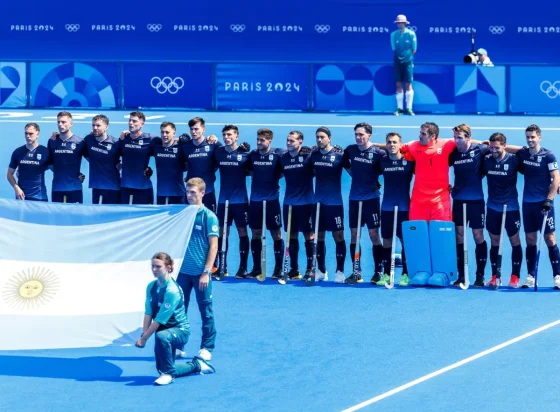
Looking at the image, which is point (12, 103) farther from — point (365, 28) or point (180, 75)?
point (365, 28)

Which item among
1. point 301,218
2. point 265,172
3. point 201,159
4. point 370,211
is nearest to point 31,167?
point 201,159

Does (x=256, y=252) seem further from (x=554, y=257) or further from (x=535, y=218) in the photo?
(x=554, y=257)

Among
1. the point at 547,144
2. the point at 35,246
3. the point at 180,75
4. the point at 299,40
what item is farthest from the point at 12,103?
the point at 35,246

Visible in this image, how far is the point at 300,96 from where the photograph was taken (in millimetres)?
33219

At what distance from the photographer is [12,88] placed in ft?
112

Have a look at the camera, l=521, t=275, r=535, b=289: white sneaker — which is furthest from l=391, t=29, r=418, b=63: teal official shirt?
l=521, t=275, r=535, b=289: white sneaker

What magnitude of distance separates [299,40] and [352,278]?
2437 centimetres

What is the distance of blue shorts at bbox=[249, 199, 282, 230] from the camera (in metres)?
17.6

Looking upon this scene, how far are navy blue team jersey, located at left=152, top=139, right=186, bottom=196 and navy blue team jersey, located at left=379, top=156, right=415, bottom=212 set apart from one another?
10.0 ft

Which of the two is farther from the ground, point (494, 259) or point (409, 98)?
point (409, 98)

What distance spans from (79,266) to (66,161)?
4.32m

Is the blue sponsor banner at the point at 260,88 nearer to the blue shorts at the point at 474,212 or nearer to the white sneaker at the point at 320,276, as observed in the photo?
the white sneaker at the point at 320,276

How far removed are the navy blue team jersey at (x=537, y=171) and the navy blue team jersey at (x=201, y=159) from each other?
14.9ft

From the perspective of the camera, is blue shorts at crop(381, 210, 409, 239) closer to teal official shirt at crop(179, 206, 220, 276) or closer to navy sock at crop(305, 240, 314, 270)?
navy sock at crop(305, 240, 314, 270)
